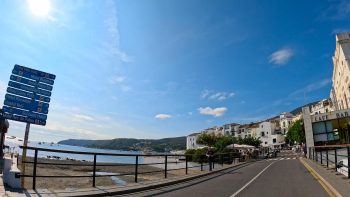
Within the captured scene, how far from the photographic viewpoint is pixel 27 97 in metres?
10.6

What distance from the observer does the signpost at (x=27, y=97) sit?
10.2 meters

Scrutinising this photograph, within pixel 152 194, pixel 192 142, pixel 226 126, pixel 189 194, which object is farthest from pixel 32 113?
pixel 192 142

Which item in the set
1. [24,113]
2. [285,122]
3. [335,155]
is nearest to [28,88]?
[24,113]

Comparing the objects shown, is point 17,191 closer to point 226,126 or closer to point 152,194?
point 152,194

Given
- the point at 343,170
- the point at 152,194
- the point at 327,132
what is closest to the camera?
the point at 152,194

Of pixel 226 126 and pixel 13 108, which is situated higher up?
pixel 226 126

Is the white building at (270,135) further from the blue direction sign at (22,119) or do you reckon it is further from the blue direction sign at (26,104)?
the blue direction sign at (22,119)

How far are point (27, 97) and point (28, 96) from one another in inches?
2.1

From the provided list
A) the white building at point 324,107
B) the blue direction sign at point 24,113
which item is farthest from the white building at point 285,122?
the blue direction sign at point 24,113

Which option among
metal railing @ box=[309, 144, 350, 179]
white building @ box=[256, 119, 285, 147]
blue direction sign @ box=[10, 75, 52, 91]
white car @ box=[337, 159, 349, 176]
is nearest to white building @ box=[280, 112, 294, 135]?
white building @ box=[256, 119, 285, 147]

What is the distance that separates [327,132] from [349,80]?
726 cm

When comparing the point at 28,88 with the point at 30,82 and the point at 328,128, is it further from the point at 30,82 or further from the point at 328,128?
the point at 328,128

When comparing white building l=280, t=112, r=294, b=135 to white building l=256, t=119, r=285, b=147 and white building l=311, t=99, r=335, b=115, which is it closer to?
white building l=256, t=119, r=285, b=147

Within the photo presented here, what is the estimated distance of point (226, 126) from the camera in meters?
160
